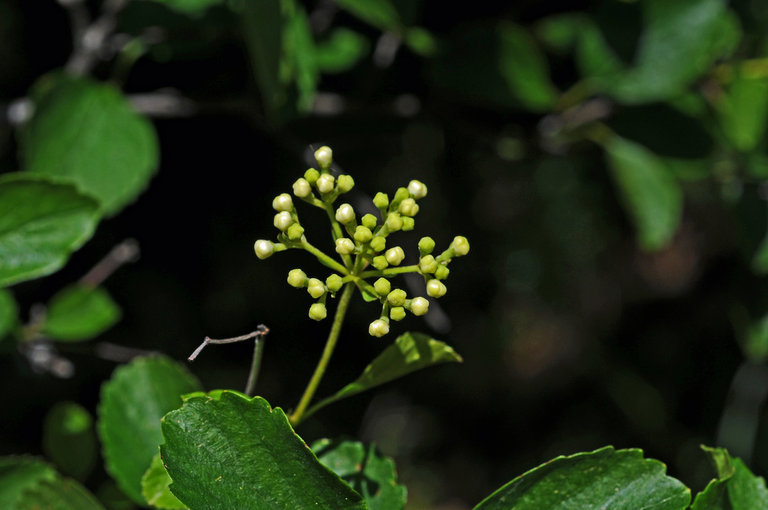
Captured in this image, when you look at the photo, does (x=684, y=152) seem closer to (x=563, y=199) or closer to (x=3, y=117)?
(x=563, y=199)

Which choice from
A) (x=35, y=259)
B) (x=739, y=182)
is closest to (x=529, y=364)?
(x=739, y=182)

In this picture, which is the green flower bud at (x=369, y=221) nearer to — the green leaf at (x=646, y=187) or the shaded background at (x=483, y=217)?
the shaded background at (x=483, y=217)

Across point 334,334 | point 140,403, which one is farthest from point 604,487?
point 140,403

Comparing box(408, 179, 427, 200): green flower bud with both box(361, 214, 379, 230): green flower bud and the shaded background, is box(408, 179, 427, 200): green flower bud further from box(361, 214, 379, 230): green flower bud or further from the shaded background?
the shaded background

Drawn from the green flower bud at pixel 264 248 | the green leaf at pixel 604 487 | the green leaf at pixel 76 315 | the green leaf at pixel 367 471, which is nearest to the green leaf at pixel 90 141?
the green leaf at pixel 76 315

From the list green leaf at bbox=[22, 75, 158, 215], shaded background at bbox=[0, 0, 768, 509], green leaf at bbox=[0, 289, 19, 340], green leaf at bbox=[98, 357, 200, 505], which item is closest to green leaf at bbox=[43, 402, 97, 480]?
shaded background at bbox=[0, 0, 768, 509]

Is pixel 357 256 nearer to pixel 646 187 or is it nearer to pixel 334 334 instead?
pixel 334 334
